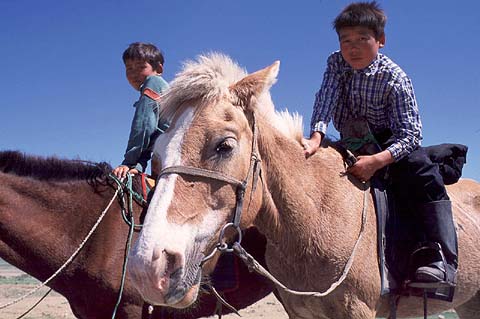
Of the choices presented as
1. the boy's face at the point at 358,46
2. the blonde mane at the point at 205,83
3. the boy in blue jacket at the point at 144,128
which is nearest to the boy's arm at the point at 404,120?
the boy's face at the point at 358,46

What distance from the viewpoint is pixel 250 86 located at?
2.84m

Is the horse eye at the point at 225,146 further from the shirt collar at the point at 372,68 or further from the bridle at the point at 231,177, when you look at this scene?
the shirt collar at the point at 372,68

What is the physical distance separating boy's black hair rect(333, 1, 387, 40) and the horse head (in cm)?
97

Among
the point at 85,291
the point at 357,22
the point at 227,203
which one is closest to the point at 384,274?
the point at 227,203

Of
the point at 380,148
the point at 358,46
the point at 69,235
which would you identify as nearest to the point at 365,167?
the point at 380,148

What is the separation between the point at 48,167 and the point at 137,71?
158cm

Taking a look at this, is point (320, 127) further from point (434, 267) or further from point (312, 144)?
point (434, 267)

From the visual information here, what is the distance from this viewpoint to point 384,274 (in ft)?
10.3

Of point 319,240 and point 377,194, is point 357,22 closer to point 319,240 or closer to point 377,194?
point 377,194

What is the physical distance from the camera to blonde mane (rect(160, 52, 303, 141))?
2705mm

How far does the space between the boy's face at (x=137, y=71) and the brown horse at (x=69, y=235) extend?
4.77 feet

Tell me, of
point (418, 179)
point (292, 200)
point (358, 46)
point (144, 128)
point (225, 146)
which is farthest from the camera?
point (144, 128)

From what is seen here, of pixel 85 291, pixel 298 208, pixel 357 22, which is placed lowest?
pixel 85 291

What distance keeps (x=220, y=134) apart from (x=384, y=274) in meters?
1.50
